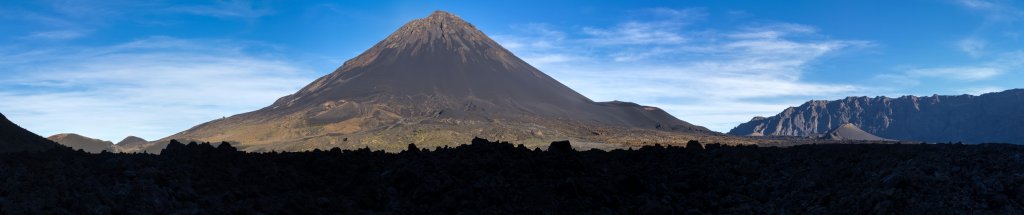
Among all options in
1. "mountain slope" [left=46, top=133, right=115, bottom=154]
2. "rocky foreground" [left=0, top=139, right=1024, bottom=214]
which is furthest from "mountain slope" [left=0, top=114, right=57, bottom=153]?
"mountain slope" [left=46, top=133, right=115, bottom=154]

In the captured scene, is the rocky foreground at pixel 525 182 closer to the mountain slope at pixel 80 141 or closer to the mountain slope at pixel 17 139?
the mountain slope at pixel 17 139

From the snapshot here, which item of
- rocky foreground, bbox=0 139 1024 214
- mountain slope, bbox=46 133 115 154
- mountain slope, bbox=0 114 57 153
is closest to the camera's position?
rocky foreground, bbox=0 139 1024 214

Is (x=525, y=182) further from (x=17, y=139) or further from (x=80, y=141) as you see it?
Result: (x=80, y=141)

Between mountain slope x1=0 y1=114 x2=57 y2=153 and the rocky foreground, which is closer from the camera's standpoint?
the rocky foreground

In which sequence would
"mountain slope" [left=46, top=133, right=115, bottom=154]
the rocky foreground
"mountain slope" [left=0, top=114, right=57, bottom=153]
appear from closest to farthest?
the rocky foreground → "mountain slope" [left=0, top=114, right=57, bottom=153] → "mountain slope" [left=46, top=133, right=115, bottom=154]

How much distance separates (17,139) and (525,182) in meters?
43.8

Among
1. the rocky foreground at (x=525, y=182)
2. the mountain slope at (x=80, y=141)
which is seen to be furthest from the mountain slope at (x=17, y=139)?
the mountain slope at (x=80, y=141)

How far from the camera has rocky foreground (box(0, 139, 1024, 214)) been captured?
15.5 meters

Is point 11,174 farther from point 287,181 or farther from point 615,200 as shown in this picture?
point 615,200

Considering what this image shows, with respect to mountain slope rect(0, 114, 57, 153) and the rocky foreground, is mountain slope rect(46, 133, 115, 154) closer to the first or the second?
mountain slope rect(0, 114, 57, 153)

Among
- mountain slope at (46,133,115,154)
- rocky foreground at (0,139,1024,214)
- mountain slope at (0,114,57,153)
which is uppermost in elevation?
mountain slope at (46,133,115,154)

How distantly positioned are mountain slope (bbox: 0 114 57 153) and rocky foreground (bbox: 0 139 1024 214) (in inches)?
1271

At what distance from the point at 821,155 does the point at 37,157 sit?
19.8 metres

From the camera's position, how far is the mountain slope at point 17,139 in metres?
47.5
